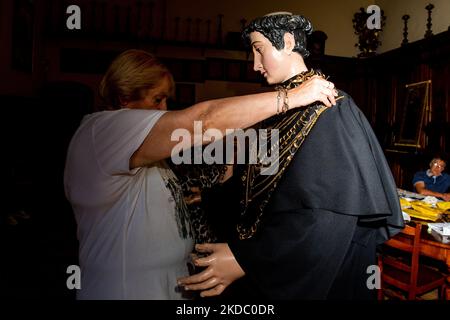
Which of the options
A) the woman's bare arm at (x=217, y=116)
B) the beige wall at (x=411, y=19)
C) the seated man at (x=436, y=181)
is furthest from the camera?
the beige wall at (x=411, y=19)

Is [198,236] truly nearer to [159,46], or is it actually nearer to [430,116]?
[430,116]

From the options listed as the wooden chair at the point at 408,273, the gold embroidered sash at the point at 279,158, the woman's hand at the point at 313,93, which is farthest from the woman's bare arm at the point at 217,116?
the wooden chair at the point at 408,273

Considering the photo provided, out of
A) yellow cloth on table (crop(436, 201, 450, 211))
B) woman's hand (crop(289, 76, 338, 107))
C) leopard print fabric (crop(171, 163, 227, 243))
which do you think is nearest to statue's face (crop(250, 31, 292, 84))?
woman's hand (crop(289, 76, 338, 107))

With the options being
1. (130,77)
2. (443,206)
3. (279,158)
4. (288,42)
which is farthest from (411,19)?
(130,77)

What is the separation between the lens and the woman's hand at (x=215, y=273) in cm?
114

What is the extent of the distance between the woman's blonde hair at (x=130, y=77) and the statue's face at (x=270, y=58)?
353 mm

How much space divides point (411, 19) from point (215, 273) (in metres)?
6.70

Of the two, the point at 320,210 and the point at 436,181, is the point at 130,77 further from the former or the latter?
the point at 436,181

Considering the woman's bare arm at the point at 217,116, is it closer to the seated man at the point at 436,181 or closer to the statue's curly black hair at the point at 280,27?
the statue's curly black hair at the point at 280,27

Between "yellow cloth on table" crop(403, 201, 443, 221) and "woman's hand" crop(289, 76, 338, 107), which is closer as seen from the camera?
"woman's hand" crop(289, 76, 338, 107)

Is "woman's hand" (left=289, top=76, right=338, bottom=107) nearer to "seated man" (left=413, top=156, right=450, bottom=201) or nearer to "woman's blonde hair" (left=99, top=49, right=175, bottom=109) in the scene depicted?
"woman's blonde hair" (left=99, top=49, right=175, bottom=109)

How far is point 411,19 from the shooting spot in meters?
6.30

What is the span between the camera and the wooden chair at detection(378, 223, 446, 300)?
264 centimetres

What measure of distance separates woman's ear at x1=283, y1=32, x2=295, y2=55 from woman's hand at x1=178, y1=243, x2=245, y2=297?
0.73 metres
